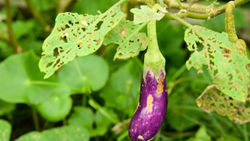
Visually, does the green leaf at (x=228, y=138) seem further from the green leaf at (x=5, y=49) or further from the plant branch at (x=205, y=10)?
the green leaf at (x=5, y=49)

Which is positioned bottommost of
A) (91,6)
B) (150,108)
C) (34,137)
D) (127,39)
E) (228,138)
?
(228,138)

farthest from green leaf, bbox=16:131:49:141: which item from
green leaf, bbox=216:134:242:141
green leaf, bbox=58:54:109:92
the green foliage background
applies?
green leaf, bbox=216:134:242:141

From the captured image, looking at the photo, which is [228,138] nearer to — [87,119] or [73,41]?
[87,119]

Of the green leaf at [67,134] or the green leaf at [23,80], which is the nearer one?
the green leaf at [67,134]

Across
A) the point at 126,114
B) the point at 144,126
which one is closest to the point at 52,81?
the point at 126,114

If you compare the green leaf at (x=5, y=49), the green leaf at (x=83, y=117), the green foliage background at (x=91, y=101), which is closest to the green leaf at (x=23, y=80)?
the green foliage background at (x=91, y=101)

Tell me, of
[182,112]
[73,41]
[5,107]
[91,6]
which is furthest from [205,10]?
[91,6]

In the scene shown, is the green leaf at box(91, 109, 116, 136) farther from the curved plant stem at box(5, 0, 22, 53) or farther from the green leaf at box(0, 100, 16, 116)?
the curved plant stem at box(5, 0, 22, 53)
